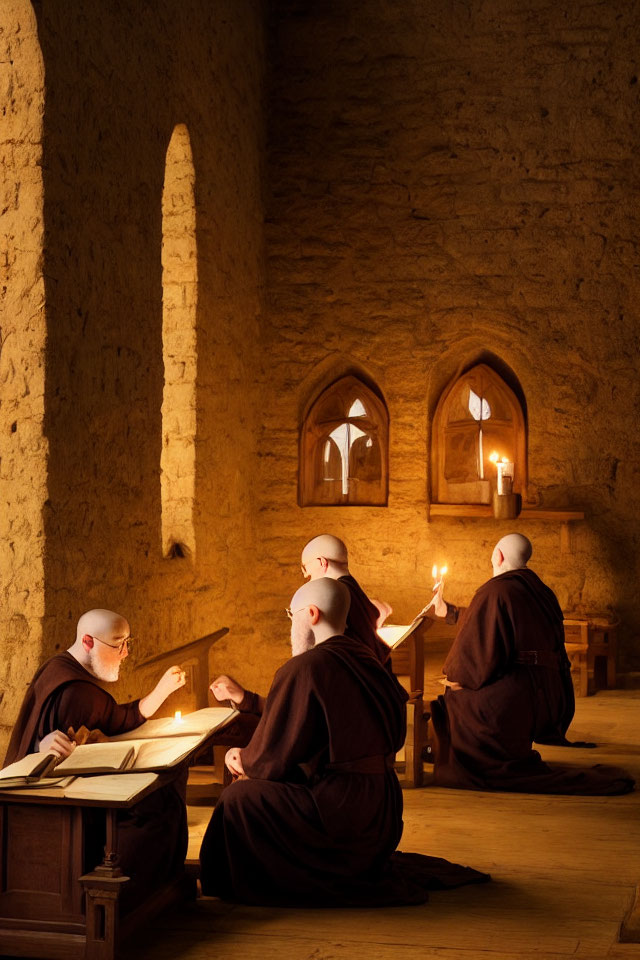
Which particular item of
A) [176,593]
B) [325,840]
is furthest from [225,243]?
[325,840]

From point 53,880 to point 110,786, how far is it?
401 millimetres

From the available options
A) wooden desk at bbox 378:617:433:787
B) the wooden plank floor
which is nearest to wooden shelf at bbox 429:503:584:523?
wooden desk at bbox 378:617:433:787

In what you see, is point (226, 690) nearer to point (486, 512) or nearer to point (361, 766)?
point (361, 766)

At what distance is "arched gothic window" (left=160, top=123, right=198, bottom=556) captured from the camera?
926cm

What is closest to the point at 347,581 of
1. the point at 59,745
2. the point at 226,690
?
the point at 226,690

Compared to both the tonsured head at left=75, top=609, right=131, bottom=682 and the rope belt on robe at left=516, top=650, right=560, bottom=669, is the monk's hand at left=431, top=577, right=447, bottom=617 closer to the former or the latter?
the rope belt on robe at left=516, top=650, right=560, bottom=669

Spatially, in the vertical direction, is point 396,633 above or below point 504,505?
below

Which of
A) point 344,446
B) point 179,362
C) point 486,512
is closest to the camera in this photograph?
point 179,362

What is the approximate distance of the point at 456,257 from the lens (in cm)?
1087

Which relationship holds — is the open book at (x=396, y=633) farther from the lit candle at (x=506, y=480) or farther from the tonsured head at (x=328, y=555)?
the lit candle at (x=506, y=480)

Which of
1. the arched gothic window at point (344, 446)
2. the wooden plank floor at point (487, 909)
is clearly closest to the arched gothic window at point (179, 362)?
the arched gothic window at point (344, 446)

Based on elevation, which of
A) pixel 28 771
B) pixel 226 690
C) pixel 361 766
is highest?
pixel 226 690

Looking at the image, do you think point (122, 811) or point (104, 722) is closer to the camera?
point (122, 811)

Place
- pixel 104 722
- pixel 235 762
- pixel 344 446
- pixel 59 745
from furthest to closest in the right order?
pixel 344 446 → pixel 104 722 → pixel 235 762 → pixel 59 745
